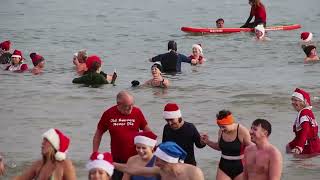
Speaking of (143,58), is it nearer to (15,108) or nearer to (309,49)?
(309,49)

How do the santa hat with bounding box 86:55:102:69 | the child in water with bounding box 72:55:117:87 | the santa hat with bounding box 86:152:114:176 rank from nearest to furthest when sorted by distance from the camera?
the santa hat with bounding box 86:152:114:176 < the santa hat with bounding box 86:55:102:69 < the child in water with bounding box 72:55:117:87

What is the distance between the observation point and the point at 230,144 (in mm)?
12727

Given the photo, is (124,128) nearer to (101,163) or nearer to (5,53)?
(101,163)

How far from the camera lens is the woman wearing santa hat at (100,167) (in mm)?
9906

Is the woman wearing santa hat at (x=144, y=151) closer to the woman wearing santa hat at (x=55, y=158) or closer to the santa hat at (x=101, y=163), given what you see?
the santa hat at (x=101, y=163)

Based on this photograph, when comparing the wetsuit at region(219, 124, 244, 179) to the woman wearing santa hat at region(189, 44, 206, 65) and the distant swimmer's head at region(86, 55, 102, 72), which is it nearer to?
the distant swimmer's head at region(86, 55, 102, 72)

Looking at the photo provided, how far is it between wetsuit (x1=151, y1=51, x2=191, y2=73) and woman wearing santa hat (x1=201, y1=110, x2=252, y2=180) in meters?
12.6

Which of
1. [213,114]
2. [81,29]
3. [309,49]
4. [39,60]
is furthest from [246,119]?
[81,29]

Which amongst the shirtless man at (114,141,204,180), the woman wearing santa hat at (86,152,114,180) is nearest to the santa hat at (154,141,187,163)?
the shirtless man at (114,141,204,180)

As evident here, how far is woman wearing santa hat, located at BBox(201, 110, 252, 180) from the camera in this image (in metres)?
12.5

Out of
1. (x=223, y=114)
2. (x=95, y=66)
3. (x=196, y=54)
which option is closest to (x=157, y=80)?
(x=95, y=66)

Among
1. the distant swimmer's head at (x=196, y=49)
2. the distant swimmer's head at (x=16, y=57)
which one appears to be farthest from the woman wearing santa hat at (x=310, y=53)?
the distant swimmer's head at (x=16, y=57)

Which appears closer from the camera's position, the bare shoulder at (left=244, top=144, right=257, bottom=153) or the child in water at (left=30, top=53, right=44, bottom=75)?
the bare shoulder at (left=244, top=144, right=257, bottom=153)

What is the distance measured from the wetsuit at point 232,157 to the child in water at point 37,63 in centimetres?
1531
